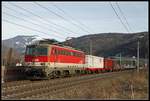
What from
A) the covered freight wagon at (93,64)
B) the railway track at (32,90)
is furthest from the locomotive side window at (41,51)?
the covered freight wagon at (93,64)

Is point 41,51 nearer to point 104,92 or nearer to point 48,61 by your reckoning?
point 48,61

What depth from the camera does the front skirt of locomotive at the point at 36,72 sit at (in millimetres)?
30516

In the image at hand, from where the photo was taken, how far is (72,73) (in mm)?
38750

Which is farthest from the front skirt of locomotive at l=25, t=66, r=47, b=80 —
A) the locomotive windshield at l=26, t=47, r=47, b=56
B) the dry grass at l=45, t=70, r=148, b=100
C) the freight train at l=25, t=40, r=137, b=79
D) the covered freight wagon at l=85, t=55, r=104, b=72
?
the covered freight wagon at l=85, t=55, r=104, b=72

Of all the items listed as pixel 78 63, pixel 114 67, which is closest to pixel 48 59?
pixel 78 63

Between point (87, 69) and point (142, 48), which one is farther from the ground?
point (142, 48)

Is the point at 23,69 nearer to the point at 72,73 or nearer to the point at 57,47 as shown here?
the point at 57,47

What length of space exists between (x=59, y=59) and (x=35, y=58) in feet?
9.53

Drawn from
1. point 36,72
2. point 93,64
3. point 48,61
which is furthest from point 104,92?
point 93,64

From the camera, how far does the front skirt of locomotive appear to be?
100 feet

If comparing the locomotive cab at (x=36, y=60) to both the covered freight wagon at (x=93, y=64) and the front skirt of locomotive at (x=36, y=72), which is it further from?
the covered freight wagon at (x=93, y=64)

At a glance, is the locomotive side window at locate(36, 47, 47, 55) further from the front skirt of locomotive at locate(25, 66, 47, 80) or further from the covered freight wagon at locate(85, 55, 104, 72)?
the covered freight wagon at locate(85, 55, 104, 72)

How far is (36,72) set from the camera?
30719 millimetres

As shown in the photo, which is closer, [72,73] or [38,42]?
[38,42]
